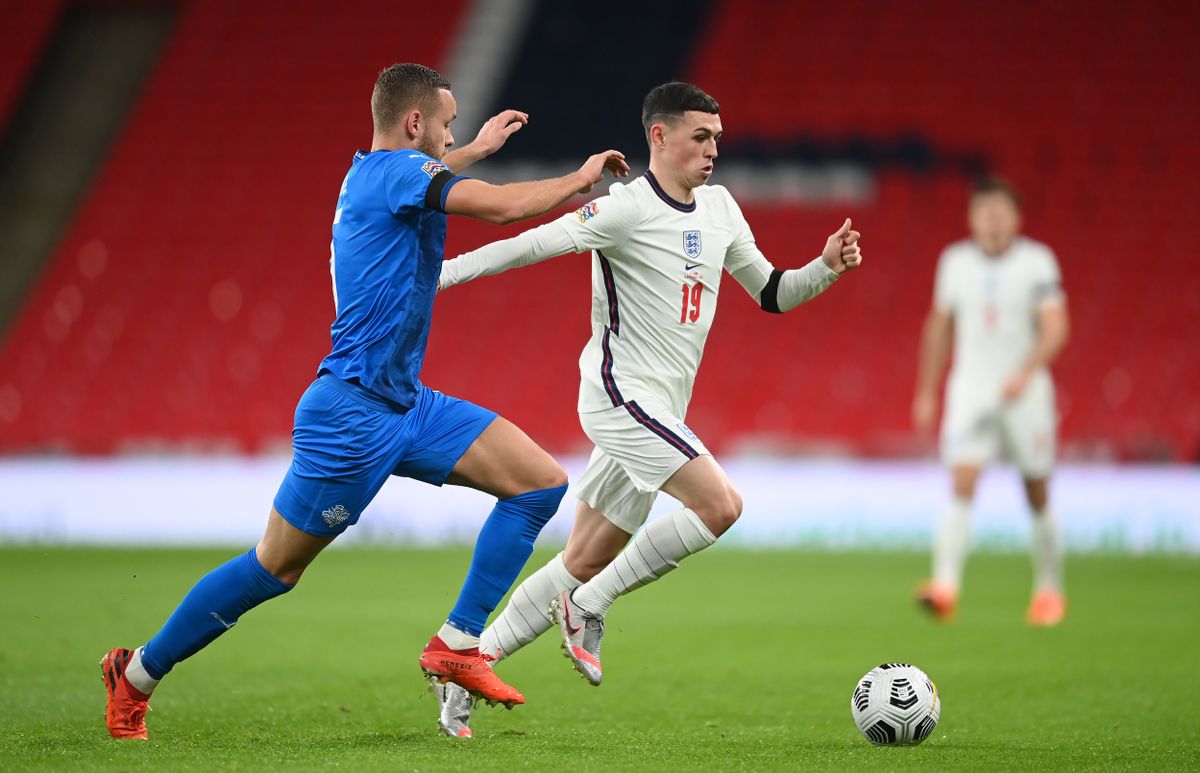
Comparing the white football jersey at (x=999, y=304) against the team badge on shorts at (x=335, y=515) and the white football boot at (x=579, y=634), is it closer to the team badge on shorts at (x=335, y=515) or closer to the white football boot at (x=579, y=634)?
the white football boot at (x=579, y=634)

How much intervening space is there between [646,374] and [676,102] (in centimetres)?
101

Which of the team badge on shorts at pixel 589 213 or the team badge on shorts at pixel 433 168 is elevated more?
the team badge on shorts at pixel 589 213

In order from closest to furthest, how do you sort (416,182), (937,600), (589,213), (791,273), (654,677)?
(416,182), (589,213), (791,273), (654,677), (937,600)

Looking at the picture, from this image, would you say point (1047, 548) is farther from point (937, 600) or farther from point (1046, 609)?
point (937, 600)

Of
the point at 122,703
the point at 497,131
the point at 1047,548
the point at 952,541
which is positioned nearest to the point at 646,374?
the point at 497,131

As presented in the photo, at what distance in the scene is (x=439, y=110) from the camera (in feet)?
17.0

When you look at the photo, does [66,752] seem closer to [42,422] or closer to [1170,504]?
[1170,504]

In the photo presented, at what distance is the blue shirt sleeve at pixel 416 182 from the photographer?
484cm

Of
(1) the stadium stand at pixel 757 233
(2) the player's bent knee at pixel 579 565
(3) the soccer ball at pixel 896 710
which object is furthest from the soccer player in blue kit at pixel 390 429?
(1) the stadium stand at pixel 757 233

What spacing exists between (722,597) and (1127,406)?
22.8 ft

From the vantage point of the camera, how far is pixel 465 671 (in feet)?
16.8

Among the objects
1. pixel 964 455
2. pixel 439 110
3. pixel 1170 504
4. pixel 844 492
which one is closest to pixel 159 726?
pixel 439 110

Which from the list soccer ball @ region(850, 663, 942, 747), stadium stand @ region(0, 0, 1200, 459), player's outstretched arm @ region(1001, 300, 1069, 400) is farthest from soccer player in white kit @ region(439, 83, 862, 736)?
stadium stand @ region(0, 0, 1200, 459)

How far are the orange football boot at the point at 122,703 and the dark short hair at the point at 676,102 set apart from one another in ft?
8.78
